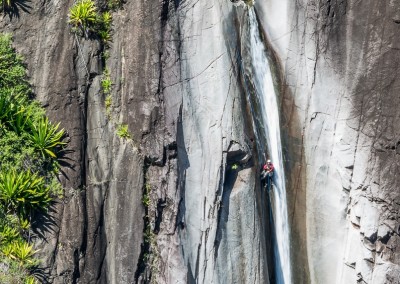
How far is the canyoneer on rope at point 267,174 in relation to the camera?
15.8 meters

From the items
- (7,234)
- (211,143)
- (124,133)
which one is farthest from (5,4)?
(211,143)

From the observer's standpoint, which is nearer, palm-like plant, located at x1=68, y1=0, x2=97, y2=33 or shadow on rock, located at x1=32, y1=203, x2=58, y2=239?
shadow on rock, located at x1=32, y1=203, x2=58, y2=239

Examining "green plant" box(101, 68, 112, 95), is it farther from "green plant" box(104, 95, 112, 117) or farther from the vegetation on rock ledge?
the vegetation on rock ledge

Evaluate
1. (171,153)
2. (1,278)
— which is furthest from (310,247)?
(1,278)

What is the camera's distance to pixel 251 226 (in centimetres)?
1523

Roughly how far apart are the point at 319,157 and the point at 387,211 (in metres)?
2.33

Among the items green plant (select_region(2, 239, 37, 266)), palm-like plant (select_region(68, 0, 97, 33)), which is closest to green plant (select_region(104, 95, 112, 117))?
palm-like plant (select_region(68, 0, 97, 33))

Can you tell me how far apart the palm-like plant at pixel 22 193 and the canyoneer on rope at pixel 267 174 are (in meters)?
5.75

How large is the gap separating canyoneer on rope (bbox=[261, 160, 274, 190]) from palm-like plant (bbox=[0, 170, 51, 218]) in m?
5.75

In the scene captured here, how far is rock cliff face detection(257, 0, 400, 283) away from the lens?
49.6 ft

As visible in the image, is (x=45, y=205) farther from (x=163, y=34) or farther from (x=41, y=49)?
(x=163, y=34)

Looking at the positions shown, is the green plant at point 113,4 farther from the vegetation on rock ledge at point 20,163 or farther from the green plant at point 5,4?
the vegetation on rock ledge at point 20,163

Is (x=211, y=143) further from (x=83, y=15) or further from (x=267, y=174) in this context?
(x=83, y=15)

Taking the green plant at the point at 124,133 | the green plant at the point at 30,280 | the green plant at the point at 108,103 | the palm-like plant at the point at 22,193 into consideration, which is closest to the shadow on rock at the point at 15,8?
the green plant at the point at 108,103
